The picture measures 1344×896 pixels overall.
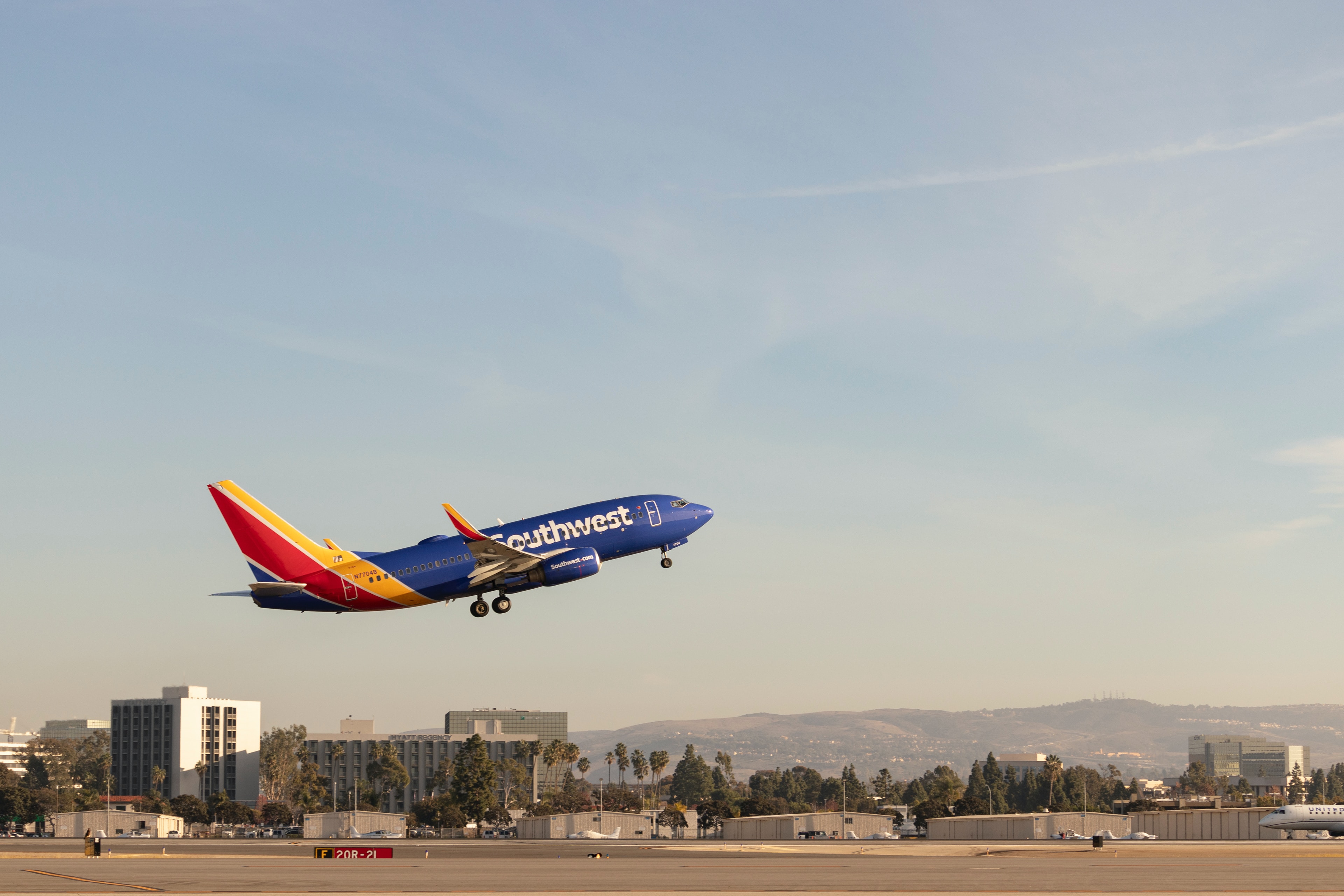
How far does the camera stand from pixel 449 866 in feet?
295

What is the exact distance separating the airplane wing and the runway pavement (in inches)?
642

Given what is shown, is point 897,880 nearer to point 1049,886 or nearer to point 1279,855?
point 1049,886

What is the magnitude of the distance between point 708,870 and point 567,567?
25977 mm

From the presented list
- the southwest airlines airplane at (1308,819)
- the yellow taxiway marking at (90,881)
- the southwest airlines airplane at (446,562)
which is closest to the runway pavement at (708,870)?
the yellow taxiway marking at (90,881)

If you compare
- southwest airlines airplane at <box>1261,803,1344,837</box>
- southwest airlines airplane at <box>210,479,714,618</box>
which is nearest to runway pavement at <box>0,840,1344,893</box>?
southwest airlines airplane at <box>210,479,714,618</box>

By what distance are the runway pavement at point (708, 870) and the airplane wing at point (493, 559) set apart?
16295mm

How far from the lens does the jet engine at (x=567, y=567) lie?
229 feet

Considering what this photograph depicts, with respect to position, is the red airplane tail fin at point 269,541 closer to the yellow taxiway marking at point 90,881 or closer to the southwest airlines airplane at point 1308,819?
the yellow taxiway marking at point 90,881

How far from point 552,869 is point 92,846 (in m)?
A: 48.9

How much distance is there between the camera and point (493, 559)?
226ft

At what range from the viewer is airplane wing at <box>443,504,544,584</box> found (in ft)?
224

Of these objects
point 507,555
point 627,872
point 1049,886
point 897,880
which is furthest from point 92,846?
point 1049,886

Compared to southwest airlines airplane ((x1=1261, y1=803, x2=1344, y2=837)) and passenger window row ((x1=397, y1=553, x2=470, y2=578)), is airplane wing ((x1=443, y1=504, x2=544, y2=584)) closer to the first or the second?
passenger window row ((x1=397, y1=553, x2=470, y2=578))

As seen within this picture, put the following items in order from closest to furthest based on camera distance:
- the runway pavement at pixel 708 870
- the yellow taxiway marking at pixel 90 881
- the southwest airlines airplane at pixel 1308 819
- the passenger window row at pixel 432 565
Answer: the runway pavement at pixel 708 870 → the yellow taxiway marking at pixel 90 881 → the passenger window row at pixel 432 565 → the southwest airlines airplane at pixel 1308 819
